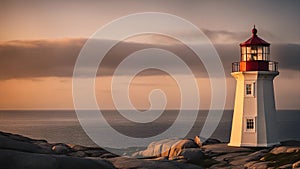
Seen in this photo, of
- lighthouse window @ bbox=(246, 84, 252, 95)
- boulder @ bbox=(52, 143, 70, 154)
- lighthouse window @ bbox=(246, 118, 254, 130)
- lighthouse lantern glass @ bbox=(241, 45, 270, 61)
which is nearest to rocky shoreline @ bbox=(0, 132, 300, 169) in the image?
boulder @ bbox=(52, 143, 70, 154)

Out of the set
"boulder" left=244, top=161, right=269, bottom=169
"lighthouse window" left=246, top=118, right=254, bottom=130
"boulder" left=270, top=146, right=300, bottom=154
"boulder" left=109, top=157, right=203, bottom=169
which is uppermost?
"lighthouse window" left=246, top=118, right=254, bottom=130

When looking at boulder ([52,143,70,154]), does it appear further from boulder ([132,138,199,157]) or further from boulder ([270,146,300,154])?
boulder ([270,146,300,154])

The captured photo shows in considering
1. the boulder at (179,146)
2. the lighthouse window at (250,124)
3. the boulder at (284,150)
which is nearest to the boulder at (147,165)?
the boulder at (284,150)

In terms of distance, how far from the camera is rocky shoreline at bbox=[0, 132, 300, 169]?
2608cm

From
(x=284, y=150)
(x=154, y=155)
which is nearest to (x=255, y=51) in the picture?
(x=284, y=150)

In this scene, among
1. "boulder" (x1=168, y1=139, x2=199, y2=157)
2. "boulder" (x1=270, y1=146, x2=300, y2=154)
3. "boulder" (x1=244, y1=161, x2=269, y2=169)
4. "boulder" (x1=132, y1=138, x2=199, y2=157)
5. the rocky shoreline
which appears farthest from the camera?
"boulder" (x1=132, y1=138, x2=199, y2=157)

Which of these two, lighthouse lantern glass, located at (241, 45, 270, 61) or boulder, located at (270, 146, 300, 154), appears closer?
boulder, located at (270, 146, 300, 154)

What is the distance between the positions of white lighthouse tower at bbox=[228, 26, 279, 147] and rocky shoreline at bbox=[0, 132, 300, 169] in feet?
3.13

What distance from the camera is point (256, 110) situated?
45.4 m

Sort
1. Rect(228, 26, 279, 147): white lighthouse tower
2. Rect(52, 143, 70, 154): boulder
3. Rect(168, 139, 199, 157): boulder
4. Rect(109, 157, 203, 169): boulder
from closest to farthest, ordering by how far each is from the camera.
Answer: Rect(109, 157, 203, 169): boulder < Rect(52, 143, 70, 154): boulder < Rect(228, 26, 279, 147): white lighthouse tower < Rect(168, 139, 199, 157): boulder

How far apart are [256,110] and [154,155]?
1234 centimetres

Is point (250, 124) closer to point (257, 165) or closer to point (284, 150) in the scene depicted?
point (284, 150)

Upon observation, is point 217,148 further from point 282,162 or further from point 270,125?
point 282,162

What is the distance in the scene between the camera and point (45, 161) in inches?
1019
